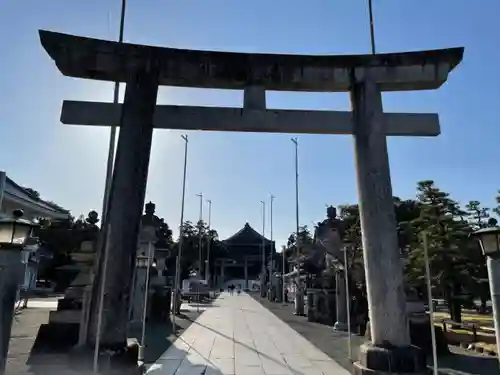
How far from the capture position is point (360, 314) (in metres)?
16.2

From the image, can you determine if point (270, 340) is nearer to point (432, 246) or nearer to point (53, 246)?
point (432, 246)

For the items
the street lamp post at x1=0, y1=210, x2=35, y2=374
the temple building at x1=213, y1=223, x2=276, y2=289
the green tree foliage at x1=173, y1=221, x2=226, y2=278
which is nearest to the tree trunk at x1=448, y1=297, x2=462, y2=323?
the street lamp post at x1=0, y1=210, x2=35, y2=374

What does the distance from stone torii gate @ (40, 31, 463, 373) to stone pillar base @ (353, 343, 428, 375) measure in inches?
0.6

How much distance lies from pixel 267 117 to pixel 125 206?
3.10 metres

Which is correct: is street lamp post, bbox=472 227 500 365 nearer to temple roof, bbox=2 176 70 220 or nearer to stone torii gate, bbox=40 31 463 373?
stone torii gate, bbox=40 31 463 373

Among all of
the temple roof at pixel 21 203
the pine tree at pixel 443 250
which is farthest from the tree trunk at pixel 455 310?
the temple roof at pixel 21 203

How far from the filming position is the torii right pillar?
21.5 feet

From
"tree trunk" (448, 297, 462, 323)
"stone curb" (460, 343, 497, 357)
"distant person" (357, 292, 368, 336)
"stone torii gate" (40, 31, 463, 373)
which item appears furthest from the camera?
"tree trunk" (448, 297, 462, 323)

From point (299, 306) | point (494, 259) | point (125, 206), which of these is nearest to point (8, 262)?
point (125, 206)

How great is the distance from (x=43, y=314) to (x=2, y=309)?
1659cm

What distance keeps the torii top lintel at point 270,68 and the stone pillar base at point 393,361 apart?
490 centimetres

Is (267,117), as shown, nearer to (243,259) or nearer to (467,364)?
(467,364)

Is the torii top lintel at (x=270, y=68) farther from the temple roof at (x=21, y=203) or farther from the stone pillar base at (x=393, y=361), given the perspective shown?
the temple roof at (x=21, y=203)

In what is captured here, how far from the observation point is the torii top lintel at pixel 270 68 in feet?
24.3
